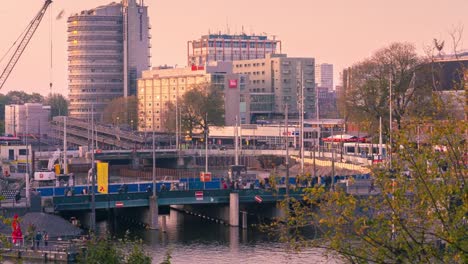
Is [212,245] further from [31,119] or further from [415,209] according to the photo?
[31,119]

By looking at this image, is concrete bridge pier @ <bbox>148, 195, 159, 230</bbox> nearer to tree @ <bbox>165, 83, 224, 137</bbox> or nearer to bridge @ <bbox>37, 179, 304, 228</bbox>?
bridge @ <bbox>37, 179, 304, 228</bbox>

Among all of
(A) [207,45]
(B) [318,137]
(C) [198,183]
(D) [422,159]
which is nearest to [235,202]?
(C) [198,183]

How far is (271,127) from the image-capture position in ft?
372

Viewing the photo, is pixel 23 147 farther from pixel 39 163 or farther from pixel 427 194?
pixel 427 194

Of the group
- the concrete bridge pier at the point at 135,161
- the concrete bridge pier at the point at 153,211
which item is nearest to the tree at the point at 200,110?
the concrete bridge pier at the point at 135,161

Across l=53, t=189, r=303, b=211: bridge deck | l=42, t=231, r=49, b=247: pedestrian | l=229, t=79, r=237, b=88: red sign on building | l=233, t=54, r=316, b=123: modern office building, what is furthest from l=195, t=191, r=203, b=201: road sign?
l=233, t=54, r=316, b=123: modern office building

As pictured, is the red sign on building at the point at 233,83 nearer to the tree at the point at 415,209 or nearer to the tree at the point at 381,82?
the tree at the point at 381,82

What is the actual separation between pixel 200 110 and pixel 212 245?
7061 cm

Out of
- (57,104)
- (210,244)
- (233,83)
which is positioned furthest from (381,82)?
(57,104)

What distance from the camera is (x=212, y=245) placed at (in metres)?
46.2

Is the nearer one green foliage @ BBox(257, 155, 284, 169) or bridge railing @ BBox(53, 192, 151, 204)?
bridge railing @ BBox(53, 192, 151, 204)

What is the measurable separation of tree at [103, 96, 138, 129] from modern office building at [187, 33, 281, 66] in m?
51.8

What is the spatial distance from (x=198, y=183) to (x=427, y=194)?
41.0 metres

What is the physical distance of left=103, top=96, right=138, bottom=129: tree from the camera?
14025 centimetres
